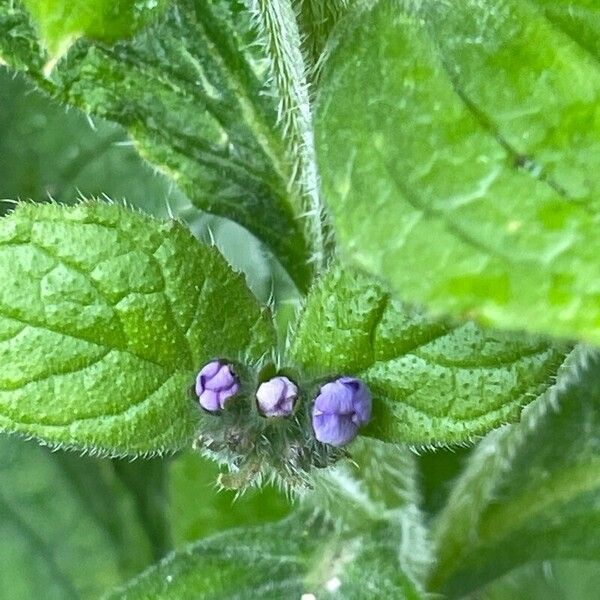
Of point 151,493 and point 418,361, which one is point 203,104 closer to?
point 418,361

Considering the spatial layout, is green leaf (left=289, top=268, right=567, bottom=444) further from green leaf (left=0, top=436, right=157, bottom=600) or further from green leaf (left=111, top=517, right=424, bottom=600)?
green leaf (left=0, top=436, right=157, bottom=600)

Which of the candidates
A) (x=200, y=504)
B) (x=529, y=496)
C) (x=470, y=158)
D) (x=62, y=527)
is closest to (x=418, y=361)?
(x=470, y=158)

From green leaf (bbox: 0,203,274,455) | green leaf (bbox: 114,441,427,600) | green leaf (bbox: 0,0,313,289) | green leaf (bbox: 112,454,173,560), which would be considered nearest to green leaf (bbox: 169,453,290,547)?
green leaf (bbox: 112,454,173,560)

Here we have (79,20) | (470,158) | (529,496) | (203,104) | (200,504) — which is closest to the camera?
(79,20)

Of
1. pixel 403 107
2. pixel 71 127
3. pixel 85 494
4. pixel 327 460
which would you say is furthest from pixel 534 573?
pixel 403 107

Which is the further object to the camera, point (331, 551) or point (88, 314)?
point (331, 551)

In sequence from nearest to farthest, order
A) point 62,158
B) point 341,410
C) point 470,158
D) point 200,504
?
point 470,158, point 341,410, point 200,504, point 62,158
